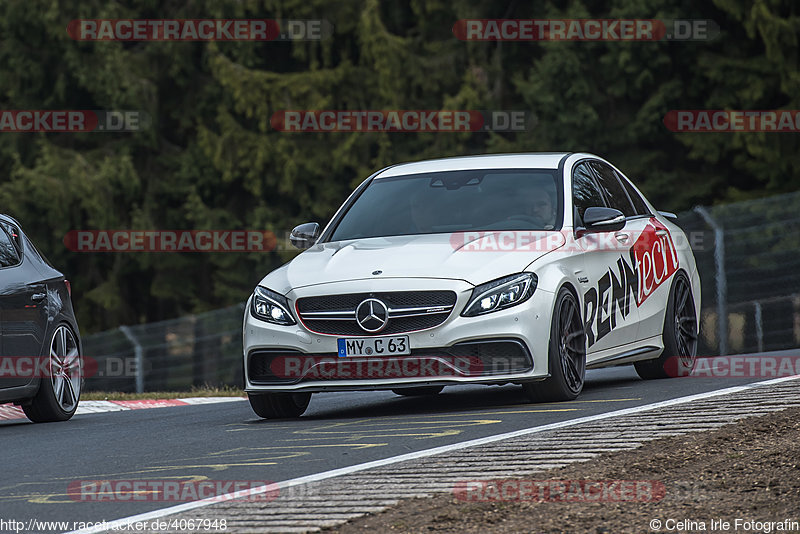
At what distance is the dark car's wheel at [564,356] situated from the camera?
9.48 m

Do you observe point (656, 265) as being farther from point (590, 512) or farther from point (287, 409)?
point (590, 512)

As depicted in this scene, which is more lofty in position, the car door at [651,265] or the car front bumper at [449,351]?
the car door at [651,265]

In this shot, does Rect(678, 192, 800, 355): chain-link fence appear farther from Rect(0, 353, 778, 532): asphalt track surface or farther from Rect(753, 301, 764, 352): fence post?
Rect(0, 353, 778, 532): asphalt track surface

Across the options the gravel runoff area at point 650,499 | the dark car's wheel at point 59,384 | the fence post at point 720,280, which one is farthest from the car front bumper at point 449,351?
the fence post at point 720,280

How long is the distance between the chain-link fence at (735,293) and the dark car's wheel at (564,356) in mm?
7957

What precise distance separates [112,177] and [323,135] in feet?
17.7

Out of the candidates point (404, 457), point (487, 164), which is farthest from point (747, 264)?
point (404, 457)

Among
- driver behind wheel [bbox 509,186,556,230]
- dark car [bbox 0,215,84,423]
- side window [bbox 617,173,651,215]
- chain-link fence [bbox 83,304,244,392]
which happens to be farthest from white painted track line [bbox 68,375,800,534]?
chain-link fence [bbox 83,304,244,392]

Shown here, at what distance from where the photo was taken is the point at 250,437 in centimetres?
895

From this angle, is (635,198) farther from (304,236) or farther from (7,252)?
(7,252)

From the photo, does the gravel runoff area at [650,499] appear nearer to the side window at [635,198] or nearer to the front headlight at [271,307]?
the front headlight at [271,307]

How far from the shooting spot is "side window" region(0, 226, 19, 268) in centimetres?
1144

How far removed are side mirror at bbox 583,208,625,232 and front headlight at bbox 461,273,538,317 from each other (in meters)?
1.09

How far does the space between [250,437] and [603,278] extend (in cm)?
295
